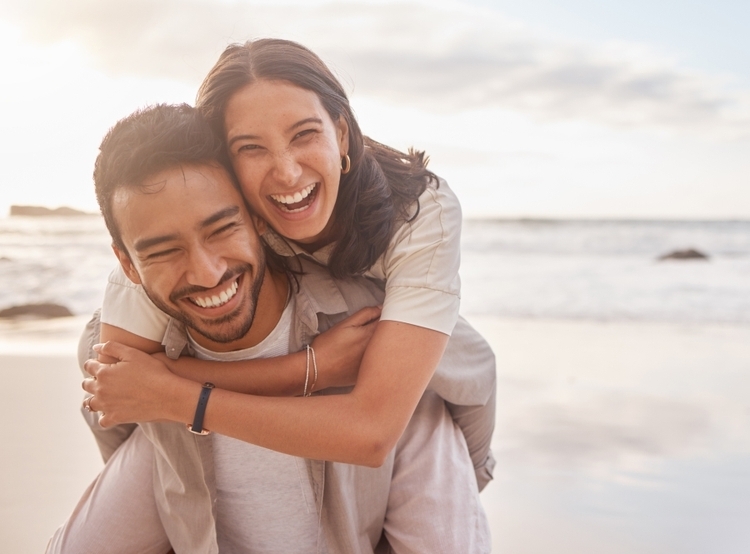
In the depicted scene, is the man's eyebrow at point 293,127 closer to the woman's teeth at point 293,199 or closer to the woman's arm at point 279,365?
the woman's teeth at point 293,199

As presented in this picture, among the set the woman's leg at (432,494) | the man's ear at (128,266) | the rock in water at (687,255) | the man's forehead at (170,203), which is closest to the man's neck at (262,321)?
the man's ear at (128,266)

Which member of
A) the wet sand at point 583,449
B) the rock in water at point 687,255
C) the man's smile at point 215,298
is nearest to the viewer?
the man's smile at point 215,298

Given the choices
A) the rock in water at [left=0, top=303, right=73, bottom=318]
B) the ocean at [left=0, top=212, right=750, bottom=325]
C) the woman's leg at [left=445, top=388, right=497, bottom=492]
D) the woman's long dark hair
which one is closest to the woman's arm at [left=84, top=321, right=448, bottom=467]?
the woman's long dark hair

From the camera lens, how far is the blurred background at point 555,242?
3.38 metres

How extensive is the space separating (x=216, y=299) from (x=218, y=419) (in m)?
0.34

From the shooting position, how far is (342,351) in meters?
2.14

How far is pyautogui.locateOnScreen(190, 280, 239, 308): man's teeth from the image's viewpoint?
205cm

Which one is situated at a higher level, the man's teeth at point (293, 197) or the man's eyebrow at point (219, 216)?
the man's teeth at point (293, 197)

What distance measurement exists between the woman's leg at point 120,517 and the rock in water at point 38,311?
5424mm

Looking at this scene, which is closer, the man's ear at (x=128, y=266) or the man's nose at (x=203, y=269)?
the man's nose at (x=203, y=269)

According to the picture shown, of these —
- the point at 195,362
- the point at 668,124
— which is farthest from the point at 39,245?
the point at 668,124

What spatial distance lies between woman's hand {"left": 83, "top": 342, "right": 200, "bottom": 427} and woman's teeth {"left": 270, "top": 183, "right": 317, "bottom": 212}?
589 millimetres

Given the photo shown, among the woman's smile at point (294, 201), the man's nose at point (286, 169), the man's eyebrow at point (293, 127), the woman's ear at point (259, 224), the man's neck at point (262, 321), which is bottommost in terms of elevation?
the man's neck at point (262, 321)

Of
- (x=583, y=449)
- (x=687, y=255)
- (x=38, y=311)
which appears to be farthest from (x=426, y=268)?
(x=687, y=255)
